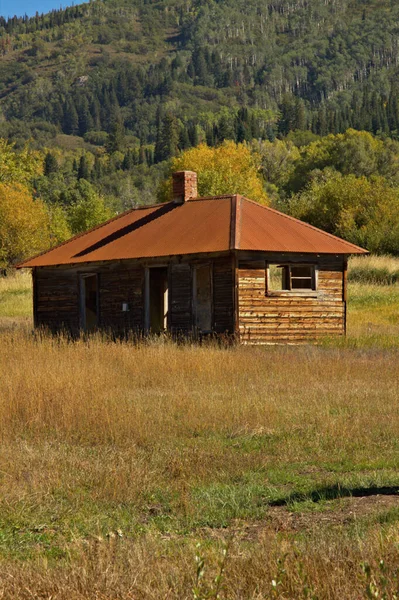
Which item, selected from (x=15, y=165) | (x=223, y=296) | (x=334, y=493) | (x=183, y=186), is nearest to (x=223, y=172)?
(x=15, y=165)

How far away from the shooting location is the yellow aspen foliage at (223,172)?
68375mm

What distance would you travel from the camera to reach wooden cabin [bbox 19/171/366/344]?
26859 mm

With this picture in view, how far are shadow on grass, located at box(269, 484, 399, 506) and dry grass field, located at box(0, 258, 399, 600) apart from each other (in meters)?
0.02

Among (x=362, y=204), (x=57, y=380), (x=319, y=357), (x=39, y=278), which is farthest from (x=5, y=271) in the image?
(x=57, y=380)

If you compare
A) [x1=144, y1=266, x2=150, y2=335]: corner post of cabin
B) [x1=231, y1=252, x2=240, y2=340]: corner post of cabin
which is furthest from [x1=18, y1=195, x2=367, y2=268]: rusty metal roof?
[x1=144, y1=266, x2=150, y2=335]: corner post of cabin

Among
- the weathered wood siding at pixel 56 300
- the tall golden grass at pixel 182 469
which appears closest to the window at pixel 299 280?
the weathered wood siding at pixel 56 300

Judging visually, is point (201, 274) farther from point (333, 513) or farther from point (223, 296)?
point (333, 513)

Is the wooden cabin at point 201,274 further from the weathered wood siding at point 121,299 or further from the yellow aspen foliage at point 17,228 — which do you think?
the yellow aspen foliage at point 17,228

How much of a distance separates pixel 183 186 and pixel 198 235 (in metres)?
4.42

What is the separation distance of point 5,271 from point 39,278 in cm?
2990

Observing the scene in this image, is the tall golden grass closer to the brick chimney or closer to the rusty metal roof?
the rusty metal roof

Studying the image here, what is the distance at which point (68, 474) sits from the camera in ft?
32.0

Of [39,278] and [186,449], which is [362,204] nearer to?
[39,278]

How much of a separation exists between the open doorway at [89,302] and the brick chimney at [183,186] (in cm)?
413
